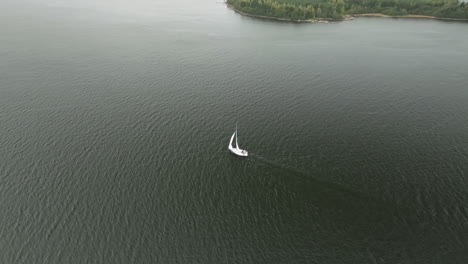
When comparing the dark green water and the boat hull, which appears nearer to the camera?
the dark green water

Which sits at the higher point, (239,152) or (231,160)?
(239,152)

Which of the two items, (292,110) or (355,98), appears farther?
(355,98)

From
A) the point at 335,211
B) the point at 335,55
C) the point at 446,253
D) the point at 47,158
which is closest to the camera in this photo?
the point at 446,253

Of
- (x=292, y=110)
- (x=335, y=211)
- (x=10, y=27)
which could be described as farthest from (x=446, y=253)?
(x=10, y=27)

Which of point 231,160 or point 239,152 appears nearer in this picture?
point 231,160

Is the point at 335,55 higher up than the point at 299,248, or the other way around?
the point at 335,55

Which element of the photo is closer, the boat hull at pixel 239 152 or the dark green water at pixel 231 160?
the dark green water at pixel 231 160

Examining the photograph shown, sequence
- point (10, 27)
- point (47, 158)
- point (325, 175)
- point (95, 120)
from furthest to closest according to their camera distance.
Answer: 1. point (10, 27)
2. point (95, 120)
3. point (47, 158)
4. point (325, 175)

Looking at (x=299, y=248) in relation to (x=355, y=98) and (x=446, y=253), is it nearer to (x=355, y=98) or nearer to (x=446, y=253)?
(x=446, y=253)
